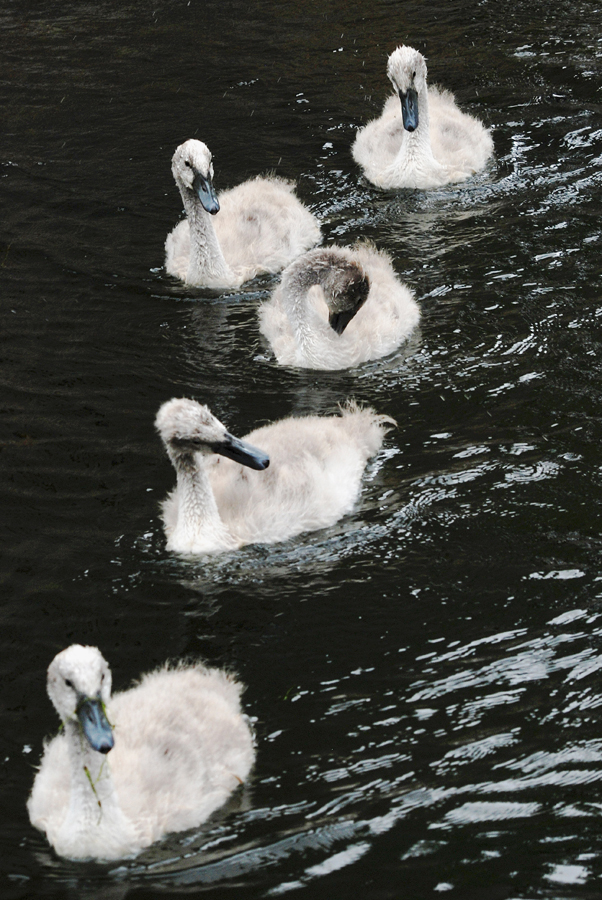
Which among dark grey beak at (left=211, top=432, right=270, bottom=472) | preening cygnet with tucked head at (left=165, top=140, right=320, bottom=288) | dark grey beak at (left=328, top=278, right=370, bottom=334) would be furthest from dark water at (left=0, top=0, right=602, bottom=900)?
dark grey beak at (left=211, top=432, right=270, bottom=472)

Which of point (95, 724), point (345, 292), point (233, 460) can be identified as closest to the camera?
point (95, 724)

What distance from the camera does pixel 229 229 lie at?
30.3 feet

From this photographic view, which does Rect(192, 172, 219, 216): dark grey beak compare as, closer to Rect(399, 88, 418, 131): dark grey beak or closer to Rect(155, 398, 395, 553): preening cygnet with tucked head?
Rect(399, 88, 418, 131): dark grey beak

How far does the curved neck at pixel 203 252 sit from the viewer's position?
8.71 m

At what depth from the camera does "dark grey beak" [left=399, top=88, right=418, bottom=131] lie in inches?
382

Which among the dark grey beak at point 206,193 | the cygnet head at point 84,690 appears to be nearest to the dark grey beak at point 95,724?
the cygnet head at point 84,690

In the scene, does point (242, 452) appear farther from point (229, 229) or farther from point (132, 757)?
point (229, 229)

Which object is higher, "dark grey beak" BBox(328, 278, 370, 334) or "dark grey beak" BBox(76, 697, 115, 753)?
"dark grey beak" BBox(328, 278, 370, 334)

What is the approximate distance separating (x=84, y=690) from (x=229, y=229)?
17.4 ft

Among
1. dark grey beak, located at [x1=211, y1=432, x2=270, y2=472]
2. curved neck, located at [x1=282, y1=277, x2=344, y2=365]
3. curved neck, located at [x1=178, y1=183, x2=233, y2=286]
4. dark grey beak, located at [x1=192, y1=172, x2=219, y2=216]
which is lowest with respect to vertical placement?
dark grey beak, located at [x1=211, y1=432, x2=270, y2=472]

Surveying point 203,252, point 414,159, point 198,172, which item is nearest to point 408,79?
point 414,159

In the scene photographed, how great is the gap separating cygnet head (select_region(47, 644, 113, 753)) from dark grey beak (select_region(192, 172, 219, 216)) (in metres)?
4.69

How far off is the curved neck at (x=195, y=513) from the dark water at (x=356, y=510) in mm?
127

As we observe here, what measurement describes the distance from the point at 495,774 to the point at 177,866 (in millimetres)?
1250
